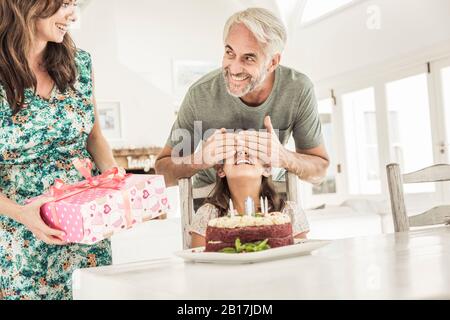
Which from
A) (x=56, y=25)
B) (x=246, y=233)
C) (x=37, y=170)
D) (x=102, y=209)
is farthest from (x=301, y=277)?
(x=56, y=25)

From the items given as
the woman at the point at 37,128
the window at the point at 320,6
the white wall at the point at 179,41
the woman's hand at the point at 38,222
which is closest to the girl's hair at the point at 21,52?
the woman at the point at 37,128

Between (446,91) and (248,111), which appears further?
(446,91)

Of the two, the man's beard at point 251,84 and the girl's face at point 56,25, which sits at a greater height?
the girl's face at point 56,25

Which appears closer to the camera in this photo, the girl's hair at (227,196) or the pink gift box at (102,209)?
the pink gift box at (102,209)

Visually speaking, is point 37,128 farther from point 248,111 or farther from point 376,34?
point 376,34

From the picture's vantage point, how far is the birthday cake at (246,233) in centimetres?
110

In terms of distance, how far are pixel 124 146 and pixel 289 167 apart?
2.29 meters

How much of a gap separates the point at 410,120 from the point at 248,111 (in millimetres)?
2444

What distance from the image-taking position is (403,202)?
5.51 feet

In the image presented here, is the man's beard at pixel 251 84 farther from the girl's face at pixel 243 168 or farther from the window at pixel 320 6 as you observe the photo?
the window at pixel 320 6

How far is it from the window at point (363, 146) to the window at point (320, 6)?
0.65 metres

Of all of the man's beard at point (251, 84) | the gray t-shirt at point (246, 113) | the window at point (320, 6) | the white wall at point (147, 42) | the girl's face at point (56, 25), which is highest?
the window at point (320, 6)

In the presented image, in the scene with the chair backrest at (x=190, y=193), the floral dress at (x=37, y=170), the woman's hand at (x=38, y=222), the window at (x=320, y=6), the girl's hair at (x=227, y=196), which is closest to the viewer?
the woman's hand at (x=38, y=222)
